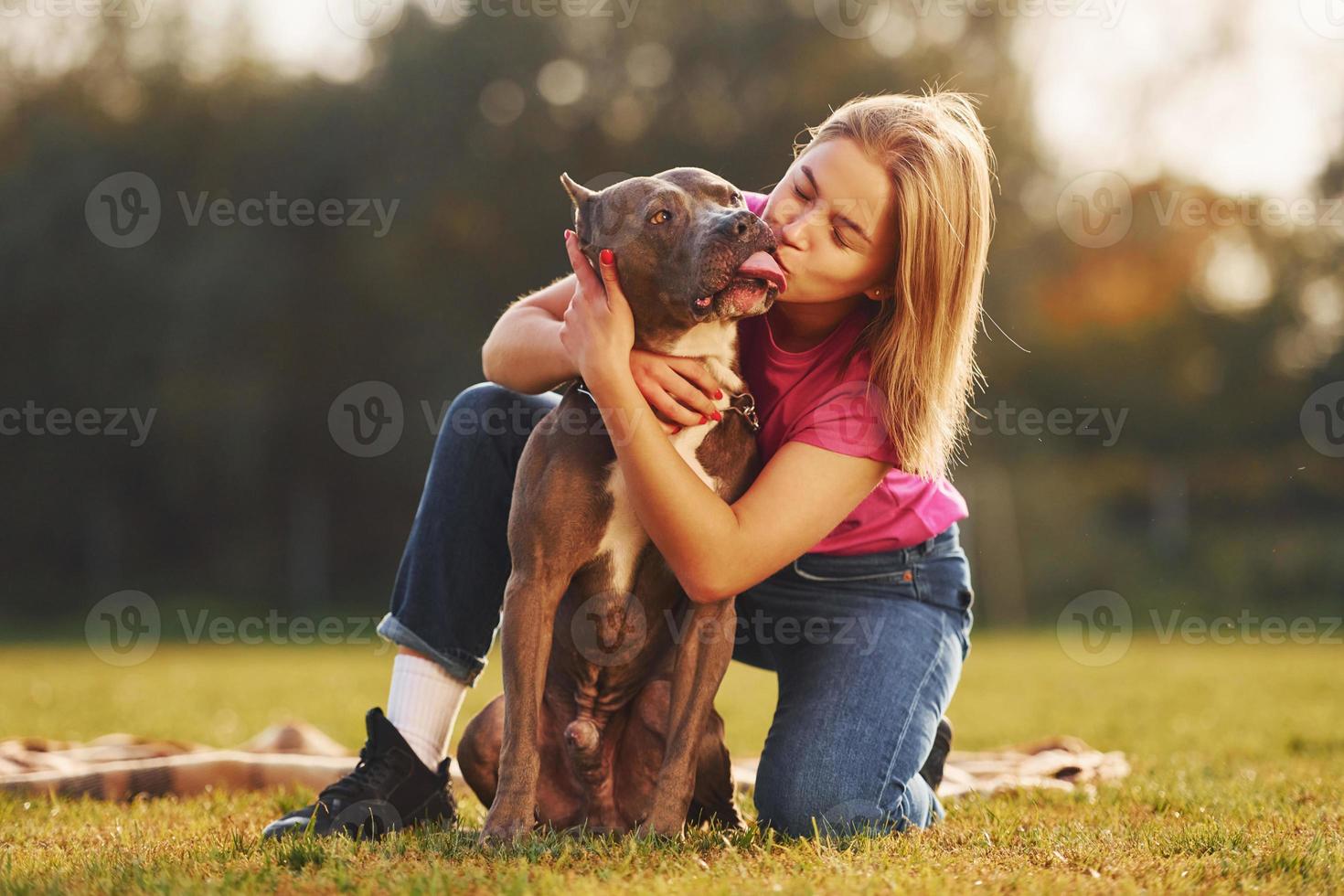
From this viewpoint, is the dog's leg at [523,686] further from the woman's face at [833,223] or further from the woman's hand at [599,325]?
the woman's face at [833,223]

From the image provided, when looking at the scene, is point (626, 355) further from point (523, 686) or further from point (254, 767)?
point (254, 767)

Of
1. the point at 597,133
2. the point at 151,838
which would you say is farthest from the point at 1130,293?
the point at 151,838

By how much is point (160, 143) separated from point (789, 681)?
784 inches

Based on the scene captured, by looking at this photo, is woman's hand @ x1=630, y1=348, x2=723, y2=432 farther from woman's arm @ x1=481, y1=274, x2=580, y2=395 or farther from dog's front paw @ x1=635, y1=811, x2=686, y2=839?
dog's front paw @ x1=635, y1=811, x2=686, y2=839

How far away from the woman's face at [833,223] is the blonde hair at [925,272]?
0.05m

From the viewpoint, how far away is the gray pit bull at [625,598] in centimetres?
311

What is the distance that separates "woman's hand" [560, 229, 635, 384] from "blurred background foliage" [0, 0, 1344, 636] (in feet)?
Result: 50.7

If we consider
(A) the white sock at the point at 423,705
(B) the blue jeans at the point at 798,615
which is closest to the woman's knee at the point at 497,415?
(B) the blue jeans at the point at 798,615

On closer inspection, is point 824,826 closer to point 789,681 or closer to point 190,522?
point 789,681

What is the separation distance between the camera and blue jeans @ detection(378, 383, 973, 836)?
3551 mm

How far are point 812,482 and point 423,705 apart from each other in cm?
135

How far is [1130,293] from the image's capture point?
20.7 meters

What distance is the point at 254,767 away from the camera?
4363 millimetres

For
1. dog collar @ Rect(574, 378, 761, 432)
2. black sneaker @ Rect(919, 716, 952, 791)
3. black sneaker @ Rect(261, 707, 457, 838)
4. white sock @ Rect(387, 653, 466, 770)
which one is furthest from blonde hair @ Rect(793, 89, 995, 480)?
black sneaker @ Rect(261, 707, 457, 838)
